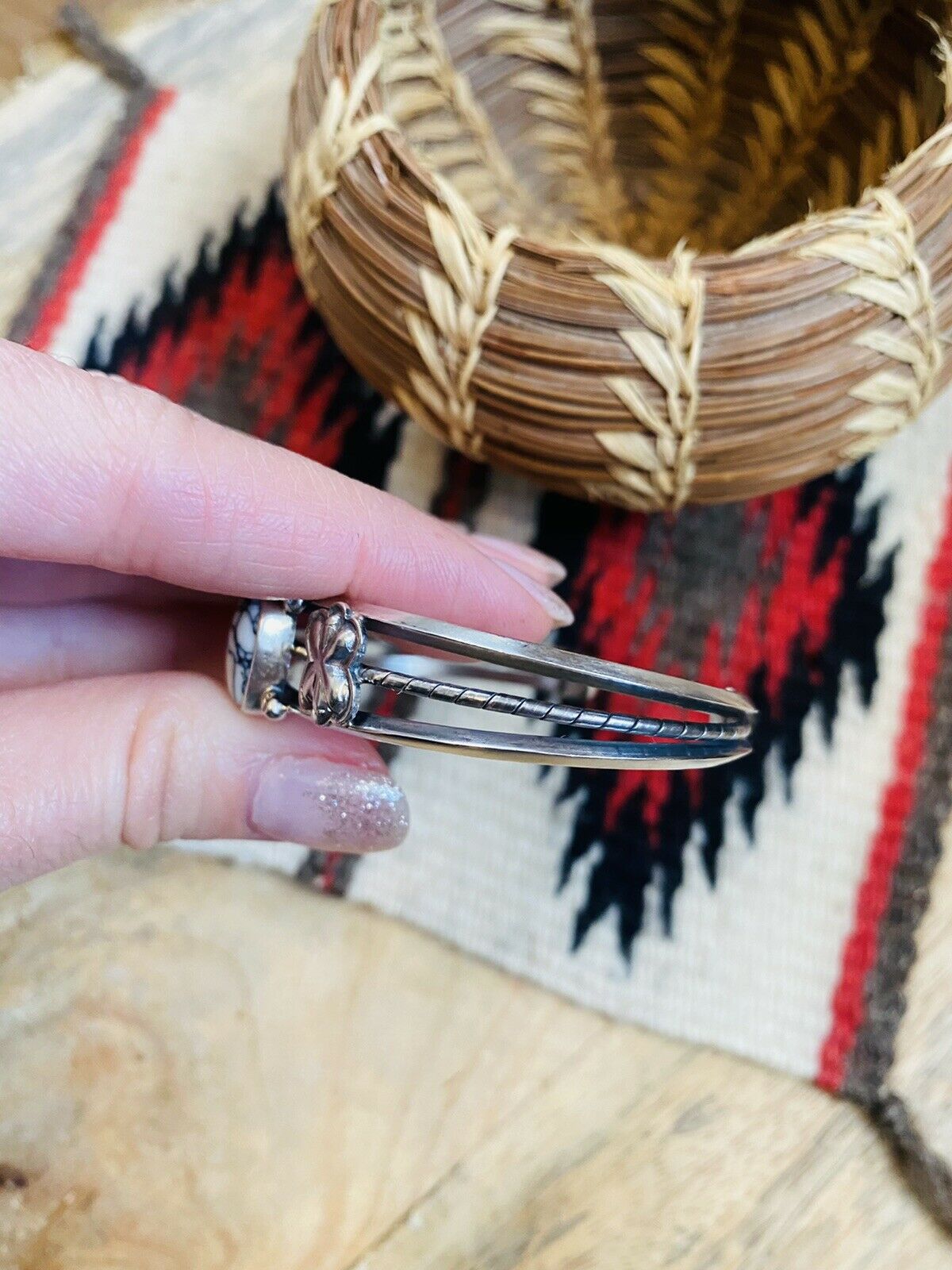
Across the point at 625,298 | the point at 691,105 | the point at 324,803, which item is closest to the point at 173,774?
the point at 324,803

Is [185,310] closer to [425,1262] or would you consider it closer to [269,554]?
[269,554]

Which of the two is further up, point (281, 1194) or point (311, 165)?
point (311, 165)

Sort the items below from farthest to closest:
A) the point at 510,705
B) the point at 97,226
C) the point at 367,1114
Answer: the point at 97,226
the point at 367,1114
the point at 510,705

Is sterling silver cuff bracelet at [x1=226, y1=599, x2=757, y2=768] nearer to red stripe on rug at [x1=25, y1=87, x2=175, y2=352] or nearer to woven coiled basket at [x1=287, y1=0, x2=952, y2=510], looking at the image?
woven coiled basket at [x1=287, y1=0, x2=952, y2=510]

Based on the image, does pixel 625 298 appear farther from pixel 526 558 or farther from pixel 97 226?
pixel 97 226

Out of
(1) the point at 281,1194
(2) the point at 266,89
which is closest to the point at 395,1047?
(1) the point at 281,1194

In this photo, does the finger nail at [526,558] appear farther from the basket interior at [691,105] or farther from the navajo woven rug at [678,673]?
the basket interior at [691,105]
